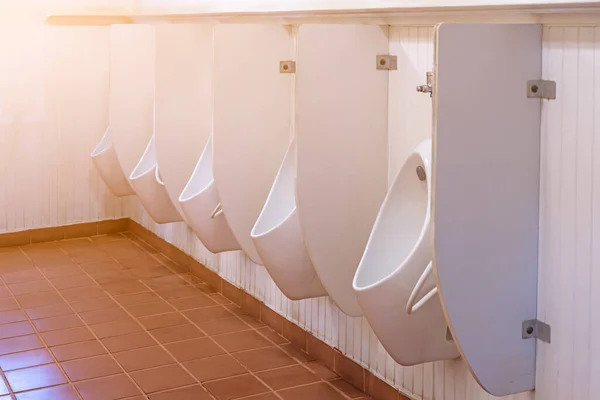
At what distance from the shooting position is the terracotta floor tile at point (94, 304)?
14.4 ft

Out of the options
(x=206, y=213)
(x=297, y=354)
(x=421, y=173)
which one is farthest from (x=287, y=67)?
(x=297, y=354)

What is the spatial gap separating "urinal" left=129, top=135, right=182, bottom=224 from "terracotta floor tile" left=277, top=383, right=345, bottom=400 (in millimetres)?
1568

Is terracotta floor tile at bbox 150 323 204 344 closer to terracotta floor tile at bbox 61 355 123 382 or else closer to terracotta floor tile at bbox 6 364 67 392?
terracotta floor tile at bbox 61 355 123 382

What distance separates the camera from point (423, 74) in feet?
9.46

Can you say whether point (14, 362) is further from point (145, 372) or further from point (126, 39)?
point (126, 39)

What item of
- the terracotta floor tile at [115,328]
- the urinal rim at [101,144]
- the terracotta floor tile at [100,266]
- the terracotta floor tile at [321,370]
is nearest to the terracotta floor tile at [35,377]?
the terracotta floor tile at [115,328]

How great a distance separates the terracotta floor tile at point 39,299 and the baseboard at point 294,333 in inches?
30.7

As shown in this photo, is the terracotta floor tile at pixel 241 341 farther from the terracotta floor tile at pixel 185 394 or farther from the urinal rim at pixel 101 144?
the urinal rim at pixel 101 144

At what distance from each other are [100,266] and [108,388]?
6.11 feet

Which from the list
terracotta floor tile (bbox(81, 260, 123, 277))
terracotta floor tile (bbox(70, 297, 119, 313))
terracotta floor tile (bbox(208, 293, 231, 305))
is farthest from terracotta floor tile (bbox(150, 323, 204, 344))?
terracotta floor tile (bbox(81, 260, 123, 277))

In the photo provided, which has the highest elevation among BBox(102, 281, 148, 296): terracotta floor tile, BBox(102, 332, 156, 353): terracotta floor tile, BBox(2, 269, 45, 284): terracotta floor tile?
BBox(2, 269, 45, 284): terracotta floor tile

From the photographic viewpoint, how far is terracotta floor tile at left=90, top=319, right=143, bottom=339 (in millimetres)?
4012

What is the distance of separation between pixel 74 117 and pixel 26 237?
841mm

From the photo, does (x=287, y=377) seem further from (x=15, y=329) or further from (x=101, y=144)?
(x=101, y=144)
